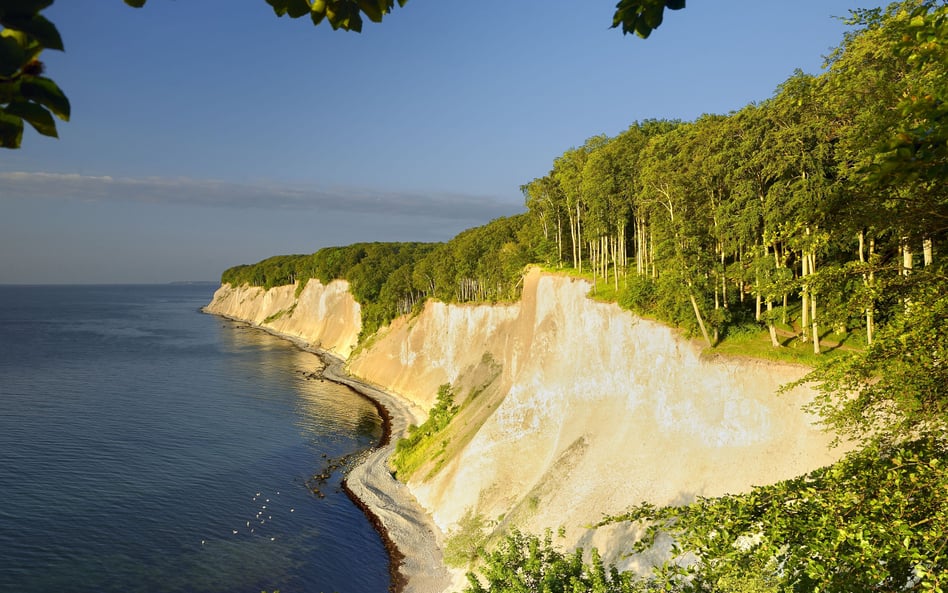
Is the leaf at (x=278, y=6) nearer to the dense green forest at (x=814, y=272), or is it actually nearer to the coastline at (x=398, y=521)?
the dense green forest at (x=814, y=272)

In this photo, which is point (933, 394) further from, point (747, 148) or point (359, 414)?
point (359, 414)

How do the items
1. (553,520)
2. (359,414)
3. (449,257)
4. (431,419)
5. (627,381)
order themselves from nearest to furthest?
1. (553,520)
2. (627,381)
3. (431,419)
4. (359,414)
5. (449,257)

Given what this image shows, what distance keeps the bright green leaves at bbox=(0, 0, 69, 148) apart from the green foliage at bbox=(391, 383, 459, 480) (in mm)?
46771

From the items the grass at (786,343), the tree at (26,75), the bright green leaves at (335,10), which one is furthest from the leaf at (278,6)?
the grass at (786,343)

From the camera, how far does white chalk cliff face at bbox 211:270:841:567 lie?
27.9m

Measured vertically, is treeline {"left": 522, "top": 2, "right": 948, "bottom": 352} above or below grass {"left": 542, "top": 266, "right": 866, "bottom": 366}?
above

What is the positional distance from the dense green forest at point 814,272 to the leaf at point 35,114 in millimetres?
6802

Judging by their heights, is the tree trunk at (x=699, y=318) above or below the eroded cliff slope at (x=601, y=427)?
above

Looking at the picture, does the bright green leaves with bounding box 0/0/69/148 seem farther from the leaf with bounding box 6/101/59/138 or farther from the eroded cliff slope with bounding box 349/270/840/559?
the eroded cliff slope with bounding box 349/270/840/559

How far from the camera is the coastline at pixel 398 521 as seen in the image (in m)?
33.1

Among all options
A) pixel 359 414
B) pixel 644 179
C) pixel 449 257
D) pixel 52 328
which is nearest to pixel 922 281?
pixel 644 179

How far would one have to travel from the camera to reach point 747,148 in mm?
29906

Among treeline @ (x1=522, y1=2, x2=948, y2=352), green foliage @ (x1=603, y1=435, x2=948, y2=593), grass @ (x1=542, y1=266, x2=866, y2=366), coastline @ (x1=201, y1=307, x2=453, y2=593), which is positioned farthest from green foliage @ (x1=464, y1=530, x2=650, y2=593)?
grass @ (x1=542, y1=266, x2=866, y2=366)

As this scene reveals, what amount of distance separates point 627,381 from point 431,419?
2540 centimetres
